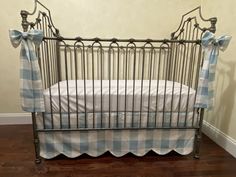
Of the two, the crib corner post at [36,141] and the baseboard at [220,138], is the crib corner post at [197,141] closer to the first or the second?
the baseboard at [220,138]

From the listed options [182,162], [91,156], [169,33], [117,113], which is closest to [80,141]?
[91,156]

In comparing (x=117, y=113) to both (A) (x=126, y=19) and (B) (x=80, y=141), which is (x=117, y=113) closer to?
(B) (x=80, y=141)

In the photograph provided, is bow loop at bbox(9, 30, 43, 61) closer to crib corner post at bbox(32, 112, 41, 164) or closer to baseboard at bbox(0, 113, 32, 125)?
crib corner post at bbox(32, 112, 41, 164)

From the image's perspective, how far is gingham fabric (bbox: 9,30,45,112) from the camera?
1345mm

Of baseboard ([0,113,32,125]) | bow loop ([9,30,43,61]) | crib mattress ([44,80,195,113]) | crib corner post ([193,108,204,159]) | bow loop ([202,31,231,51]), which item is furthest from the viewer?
baseboard ([0,113,32,125])

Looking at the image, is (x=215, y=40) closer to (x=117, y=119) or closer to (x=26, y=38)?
(x=117, y=119)

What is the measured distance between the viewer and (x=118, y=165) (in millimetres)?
1674

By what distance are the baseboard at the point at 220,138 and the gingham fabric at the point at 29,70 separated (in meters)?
1.73

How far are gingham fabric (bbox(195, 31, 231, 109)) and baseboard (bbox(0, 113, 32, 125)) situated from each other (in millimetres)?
2025

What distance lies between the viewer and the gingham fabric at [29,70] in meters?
1.34

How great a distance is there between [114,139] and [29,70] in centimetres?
91

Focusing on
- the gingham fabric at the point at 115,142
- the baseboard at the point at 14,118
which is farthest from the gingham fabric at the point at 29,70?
the baseboard at the point at 14,118

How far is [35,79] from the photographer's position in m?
1.43

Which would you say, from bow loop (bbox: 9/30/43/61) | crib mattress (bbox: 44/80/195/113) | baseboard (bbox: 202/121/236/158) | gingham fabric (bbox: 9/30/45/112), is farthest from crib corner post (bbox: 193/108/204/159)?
bow loop (bbox: 9/30/43/61)
